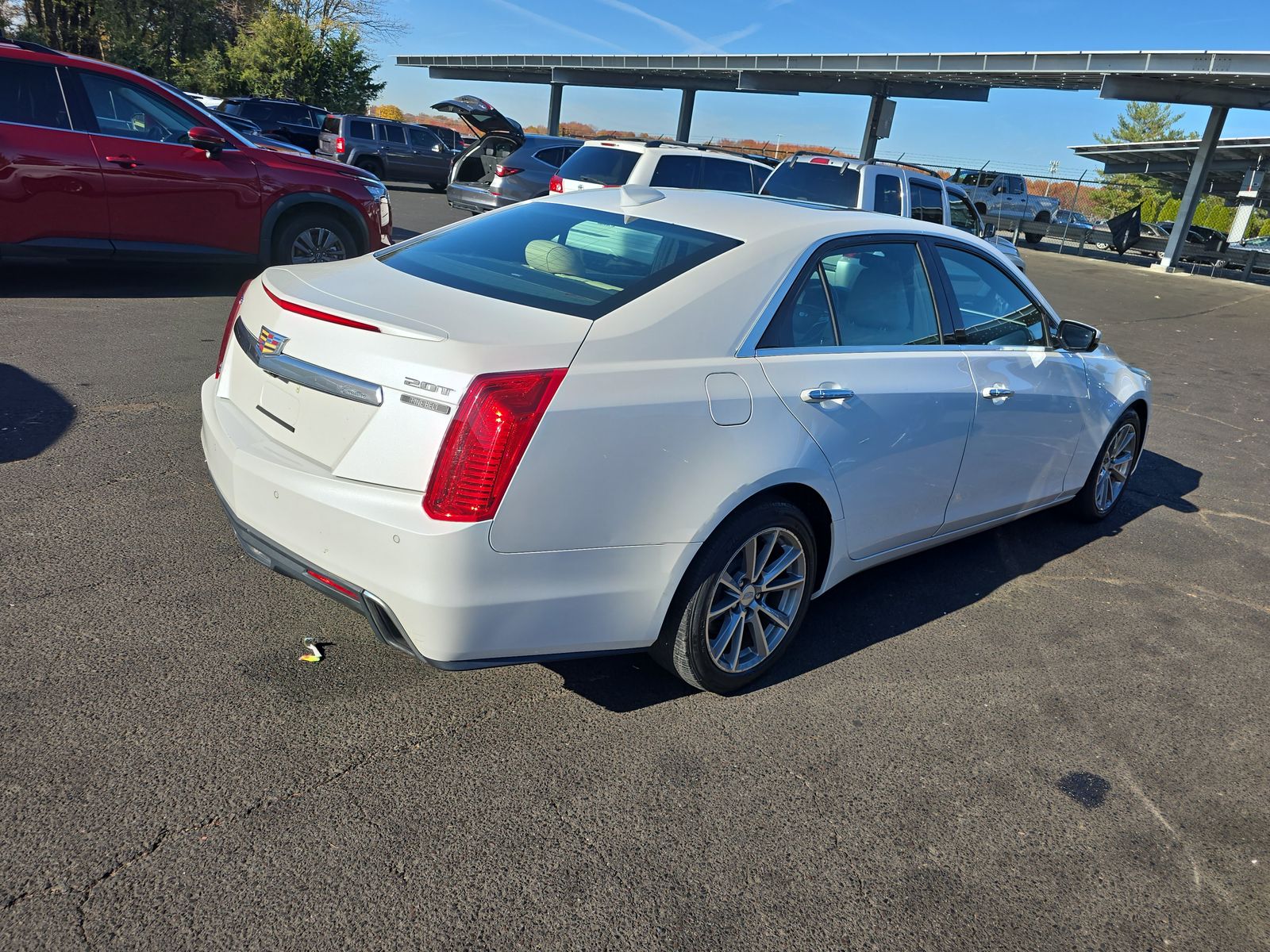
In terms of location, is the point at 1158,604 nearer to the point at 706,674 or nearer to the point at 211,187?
the point at 706,674

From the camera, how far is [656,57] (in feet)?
140

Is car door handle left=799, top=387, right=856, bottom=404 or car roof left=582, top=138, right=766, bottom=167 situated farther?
car roof left=582, top=138, right=766, bottom=167

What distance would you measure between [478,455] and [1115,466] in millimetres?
4448

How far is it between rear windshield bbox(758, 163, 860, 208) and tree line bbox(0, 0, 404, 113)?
107 ft

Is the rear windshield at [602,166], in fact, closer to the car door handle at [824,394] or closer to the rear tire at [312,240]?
the rear tire at [312,240]

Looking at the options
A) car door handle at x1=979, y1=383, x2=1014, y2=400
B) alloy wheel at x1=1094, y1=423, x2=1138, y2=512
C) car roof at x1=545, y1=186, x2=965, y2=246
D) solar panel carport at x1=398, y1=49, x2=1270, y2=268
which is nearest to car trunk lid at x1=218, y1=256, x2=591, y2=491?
car roof at x1=545, y1=186, x2=965, y2=246

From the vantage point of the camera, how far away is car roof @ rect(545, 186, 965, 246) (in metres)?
3.49

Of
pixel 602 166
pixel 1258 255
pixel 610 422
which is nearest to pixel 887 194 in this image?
pixel 602 166

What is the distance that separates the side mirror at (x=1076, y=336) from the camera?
15.6 feet

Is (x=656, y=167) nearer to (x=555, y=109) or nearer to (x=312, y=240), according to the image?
(x=312, y=240)

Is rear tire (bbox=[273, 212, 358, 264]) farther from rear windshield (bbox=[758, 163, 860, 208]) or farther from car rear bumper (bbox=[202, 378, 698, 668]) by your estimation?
car rear bumper (bbox=[202, 378, 698, 668])

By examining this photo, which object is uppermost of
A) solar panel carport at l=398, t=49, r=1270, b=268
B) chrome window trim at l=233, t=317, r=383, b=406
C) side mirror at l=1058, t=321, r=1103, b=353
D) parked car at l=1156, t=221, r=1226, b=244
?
solar panel carport at l=398, t=49, r=1270, b=268

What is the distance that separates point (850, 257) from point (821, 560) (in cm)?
117

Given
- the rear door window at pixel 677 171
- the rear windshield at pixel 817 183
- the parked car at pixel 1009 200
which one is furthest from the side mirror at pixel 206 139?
the parked car at pixel 1009 200
